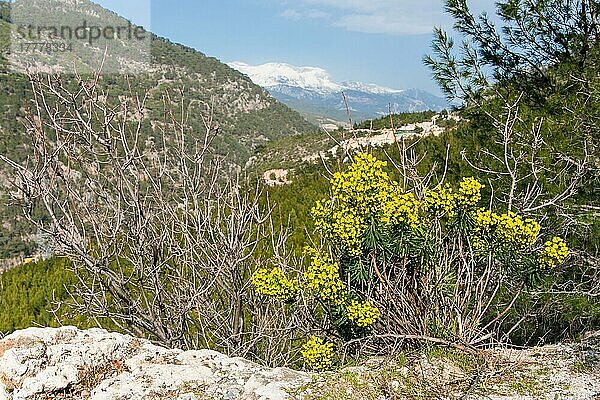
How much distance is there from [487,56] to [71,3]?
359 feet

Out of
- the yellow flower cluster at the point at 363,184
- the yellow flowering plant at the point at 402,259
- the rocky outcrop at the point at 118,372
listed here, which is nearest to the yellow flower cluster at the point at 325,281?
the yellow flowering plant at the point at 402,259

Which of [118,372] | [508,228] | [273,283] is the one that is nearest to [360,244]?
[273,283]

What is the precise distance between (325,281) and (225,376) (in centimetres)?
83

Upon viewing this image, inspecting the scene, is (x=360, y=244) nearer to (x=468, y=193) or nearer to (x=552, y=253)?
(x=468, y=193)

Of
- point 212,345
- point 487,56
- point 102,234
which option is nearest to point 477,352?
point 212,345

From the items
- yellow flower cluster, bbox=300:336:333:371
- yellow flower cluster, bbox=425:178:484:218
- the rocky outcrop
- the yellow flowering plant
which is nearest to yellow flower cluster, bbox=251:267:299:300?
the yellow flowering plant

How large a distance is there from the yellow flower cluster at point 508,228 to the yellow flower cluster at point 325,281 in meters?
0.89

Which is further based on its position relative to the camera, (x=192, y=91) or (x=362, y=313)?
(x=192, y=91)

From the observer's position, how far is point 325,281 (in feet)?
9.74

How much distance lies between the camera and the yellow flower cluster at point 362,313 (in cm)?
293

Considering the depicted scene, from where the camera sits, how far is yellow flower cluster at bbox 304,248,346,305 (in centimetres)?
296

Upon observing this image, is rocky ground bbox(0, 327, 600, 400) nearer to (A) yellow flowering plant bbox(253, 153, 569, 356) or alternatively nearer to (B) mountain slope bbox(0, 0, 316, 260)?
(A) yellow flowering plant bbox(253, 153, 569, 356)

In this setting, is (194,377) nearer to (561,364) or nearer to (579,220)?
(561,364)

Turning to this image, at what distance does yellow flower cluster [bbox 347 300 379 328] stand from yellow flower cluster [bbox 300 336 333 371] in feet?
0.81
